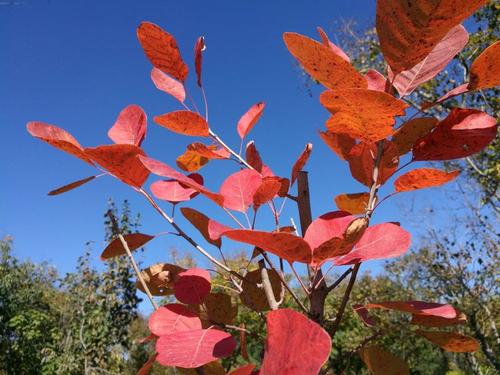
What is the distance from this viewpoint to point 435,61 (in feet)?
1.53

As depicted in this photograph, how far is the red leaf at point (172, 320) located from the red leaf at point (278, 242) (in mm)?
154

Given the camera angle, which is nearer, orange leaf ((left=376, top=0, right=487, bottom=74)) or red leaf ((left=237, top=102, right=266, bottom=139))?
orange leaf ((left=376, top=0, right=487, bottom=74))

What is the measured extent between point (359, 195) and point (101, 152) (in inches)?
13.4

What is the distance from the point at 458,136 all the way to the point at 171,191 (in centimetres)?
36

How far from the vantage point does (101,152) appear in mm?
407

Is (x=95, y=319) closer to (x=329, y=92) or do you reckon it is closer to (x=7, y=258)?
(x=7, y=258)

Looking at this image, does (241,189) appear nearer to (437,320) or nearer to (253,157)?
(253,157)

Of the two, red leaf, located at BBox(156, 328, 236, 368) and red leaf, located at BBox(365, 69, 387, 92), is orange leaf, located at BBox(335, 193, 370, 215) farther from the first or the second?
red leaf, located at BBox(156, 328, 236, 368)

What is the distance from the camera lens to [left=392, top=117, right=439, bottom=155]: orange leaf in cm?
A: 47

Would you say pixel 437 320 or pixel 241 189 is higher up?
pixel 241 189

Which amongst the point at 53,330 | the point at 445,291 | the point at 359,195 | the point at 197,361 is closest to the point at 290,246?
the point at 197,361

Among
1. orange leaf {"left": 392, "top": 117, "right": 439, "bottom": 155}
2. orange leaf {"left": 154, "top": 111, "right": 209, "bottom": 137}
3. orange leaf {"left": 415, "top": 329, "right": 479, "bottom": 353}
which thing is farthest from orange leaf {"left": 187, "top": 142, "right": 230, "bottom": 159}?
orange leaf {"left": 415, "top": 329, "right": 479, "bottom": 353}

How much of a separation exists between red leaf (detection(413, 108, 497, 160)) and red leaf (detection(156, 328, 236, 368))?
1.00ft

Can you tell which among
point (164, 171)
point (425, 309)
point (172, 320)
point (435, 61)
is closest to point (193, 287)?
point (172, 320)
